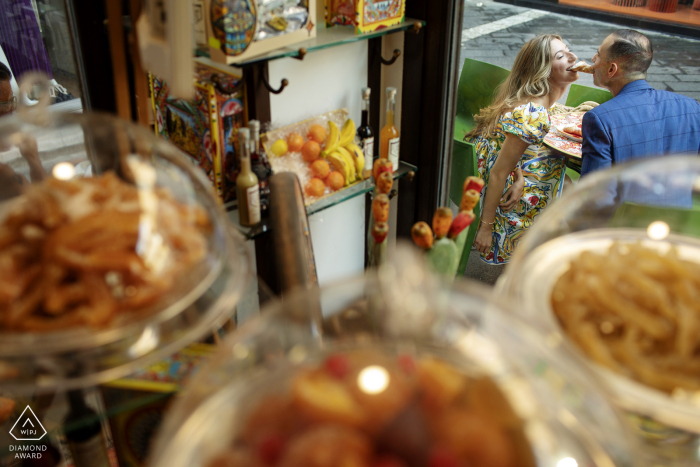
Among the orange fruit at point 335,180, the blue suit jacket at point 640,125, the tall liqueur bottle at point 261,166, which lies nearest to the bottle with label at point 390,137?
the orange fruit at point 335,180

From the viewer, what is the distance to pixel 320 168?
1.96 m

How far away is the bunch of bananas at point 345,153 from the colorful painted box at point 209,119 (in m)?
0.36

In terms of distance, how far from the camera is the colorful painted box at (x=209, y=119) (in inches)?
65.4

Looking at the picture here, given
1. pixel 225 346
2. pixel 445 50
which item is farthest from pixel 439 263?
pixel 445 50

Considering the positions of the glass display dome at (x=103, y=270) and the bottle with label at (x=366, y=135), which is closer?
the glass display dome at (x=103, y=270)

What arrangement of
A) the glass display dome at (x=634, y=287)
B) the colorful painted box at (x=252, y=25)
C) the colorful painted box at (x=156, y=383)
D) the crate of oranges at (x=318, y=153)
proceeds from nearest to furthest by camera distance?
the glass display dome at (x=634, y=287) < the colorful painted box at (x=156, y=383) < the colorful painted box at (x=252, y=25) < the crate of oranges at (x=318, y=153)

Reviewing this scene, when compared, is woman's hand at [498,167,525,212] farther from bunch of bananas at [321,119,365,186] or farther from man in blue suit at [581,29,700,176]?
bunch of bananas at [321,119,365,186]

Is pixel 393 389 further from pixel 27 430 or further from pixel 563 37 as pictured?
pixel 563 37

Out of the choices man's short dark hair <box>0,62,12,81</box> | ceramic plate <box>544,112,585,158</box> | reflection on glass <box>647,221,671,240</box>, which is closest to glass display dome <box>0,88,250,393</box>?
reflection on glass <box>647,221,671,240</box>

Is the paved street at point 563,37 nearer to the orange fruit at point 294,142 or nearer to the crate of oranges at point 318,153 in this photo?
the crate of oranges at point 318,153

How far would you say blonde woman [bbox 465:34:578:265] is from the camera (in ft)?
6.09

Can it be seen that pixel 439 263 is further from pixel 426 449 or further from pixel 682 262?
pixel 426 449

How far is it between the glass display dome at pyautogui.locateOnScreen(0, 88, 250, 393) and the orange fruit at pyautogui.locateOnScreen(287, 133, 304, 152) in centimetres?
114

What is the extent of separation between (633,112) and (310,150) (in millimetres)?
1087
